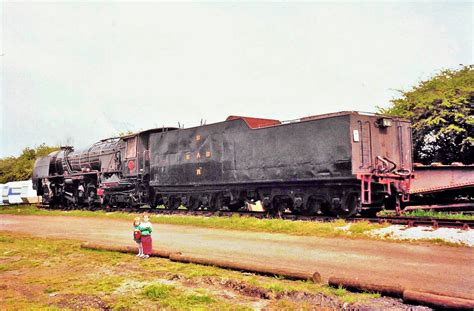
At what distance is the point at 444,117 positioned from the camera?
22.5 meters

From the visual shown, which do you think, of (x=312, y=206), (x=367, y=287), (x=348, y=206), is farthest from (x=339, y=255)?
(x=312, y=206)

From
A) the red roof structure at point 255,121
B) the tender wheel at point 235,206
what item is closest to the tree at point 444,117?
the red roof structure at point 255,121

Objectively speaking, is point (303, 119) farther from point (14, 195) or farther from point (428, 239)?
point (14, 195)

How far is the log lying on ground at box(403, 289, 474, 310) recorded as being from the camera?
18.3ft

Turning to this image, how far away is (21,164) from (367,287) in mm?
56291

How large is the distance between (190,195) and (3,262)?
35.9ft

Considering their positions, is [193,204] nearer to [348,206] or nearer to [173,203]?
[173,203]

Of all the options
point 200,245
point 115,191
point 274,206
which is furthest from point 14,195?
point 200,245

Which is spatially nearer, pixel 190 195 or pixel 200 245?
pixel 200 245

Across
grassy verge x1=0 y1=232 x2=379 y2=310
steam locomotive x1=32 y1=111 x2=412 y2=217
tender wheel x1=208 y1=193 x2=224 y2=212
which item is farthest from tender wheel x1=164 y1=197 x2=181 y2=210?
grassy verge x1=0 y1=232 x2=379 y2=310

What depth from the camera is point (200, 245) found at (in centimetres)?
1170

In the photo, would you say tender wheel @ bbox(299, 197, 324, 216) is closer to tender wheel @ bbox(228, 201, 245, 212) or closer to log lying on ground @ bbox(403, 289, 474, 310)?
tender wheel @ bbox(228, 201, 245, 212)

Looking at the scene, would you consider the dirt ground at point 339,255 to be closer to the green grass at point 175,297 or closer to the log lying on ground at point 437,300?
the log lying on ground at point 437,300

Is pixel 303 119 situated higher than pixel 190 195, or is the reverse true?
pixel 303 119
